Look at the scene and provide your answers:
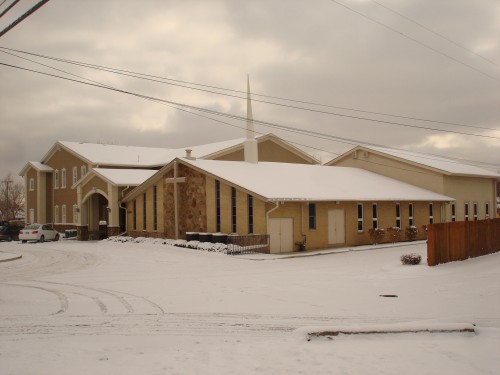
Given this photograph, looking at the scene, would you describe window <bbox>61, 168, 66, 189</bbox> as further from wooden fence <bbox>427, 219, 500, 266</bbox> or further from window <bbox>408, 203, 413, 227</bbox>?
wooden fence <bbox>427, 219, 500, 266</bbox>

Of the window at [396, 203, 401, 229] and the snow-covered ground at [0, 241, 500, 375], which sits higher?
the window at [396, 203, 401, 229]

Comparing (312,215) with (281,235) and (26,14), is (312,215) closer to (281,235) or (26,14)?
(281,235)

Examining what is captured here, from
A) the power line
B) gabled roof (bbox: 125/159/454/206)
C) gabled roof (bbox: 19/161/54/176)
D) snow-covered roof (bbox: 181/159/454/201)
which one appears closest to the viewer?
the power line

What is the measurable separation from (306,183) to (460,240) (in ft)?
38.2

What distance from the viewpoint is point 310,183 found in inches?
1294

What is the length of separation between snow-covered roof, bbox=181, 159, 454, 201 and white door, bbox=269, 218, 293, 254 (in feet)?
4.76

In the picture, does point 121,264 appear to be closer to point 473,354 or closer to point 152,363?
point 152,363

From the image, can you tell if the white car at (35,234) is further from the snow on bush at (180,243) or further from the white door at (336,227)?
the white door at (336,227)

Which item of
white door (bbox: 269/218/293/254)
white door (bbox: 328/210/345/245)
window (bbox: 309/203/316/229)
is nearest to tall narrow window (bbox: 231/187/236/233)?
white door (bbox: 269/218/293/254)

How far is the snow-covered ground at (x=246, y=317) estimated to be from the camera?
776cm

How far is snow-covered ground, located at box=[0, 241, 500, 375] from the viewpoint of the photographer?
7.76 meters

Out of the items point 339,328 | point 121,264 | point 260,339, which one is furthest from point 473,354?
point 121,264

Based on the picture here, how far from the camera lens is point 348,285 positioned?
1636 centimetres

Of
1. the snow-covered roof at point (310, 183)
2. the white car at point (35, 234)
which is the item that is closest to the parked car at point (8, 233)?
the white car at point (35, 234)
